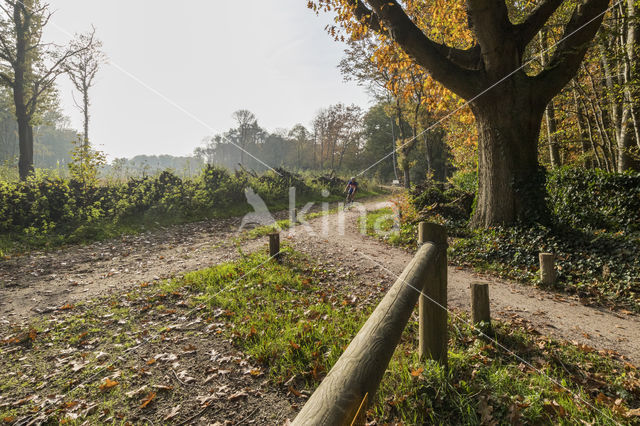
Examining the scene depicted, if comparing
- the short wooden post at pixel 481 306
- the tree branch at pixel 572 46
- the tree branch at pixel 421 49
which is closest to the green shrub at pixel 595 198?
the tree branch at pixel 572 46

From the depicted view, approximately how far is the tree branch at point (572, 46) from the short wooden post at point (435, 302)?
6866 millimetres

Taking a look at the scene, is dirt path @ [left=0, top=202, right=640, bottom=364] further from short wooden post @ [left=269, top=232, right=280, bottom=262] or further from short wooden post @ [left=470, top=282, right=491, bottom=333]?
short wooden post @ [left=269, top=232, right=280, bottom=262]

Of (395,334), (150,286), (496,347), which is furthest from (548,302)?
(150,286)

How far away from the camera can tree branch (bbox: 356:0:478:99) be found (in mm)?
7195

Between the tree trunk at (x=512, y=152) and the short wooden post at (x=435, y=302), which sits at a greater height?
the tree trunk at (x=512, y=152)

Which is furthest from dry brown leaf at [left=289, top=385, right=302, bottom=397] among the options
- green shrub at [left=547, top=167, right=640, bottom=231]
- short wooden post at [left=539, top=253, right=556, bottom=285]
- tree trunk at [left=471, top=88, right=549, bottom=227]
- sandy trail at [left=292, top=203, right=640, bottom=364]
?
green shrub at [left=547, top=167, right=640, bottom=231]

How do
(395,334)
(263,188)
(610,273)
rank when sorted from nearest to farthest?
(395,334) → (610,273) → (263,188)

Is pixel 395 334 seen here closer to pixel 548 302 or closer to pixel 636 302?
pixel 548 302

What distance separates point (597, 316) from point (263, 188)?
15.7m

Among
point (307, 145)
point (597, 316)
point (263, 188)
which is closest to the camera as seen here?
point (597, 316)

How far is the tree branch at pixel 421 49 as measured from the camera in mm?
7195

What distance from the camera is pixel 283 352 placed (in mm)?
3797

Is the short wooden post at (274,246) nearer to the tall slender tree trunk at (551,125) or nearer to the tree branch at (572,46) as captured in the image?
the tree branch at (572,46)

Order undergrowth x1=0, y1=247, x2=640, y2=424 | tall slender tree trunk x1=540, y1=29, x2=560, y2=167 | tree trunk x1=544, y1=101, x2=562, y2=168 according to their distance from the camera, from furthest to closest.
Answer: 1. tree trunk x1=544, y1=101, x2=562, y2=168
2. tall slender tree trunk x1=540, y1=29, x2=560, y2=167
3. undergrowth x1=0, y1=247, x2=640, y2=424
